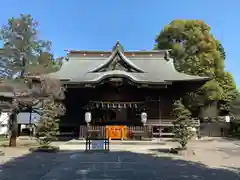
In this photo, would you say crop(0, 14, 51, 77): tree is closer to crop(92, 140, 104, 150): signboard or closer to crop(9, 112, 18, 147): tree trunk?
crop(9, 112, 18, 147): tree trunk

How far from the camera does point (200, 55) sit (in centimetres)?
2820

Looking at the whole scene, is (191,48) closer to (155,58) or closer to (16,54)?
(155,58)

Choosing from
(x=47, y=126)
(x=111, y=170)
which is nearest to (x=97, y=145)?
(x=47, y=126)

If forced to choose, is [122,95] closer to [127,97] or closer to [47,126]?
[127,97]

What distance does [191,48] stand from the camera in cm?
2922

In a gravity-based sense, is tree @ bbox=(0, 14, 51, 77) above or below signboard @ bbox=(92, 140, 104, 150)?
above

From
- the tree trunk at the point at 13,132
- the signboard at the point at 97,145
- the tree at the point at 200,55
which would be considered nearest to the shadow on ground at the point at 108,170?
the signboard at the point at 97,145

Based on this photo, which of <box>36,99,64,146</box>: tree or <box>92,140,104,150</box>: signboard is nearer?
<box>92,140,104,150</box>: signboard

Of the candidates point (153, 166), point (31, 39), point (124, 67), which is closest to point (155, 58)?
point (124, 67)

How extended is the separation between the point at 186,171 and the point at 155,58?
19.0 m

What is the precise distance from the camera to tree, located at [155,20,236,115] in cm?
2669

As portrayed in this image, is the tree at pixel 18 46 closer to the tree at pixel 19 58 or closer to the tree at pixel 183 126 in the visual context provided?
the tree at pixel 19 58

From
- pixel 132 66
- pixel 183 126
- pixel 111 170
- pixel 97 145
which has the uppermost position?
pixel 132 66

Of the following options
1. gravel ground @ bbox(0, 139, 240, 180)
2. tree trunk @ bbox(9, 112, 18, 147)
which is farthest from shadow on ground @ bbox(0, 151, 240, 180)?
tree trunk @ bbox(9, 112, 18, 147)
